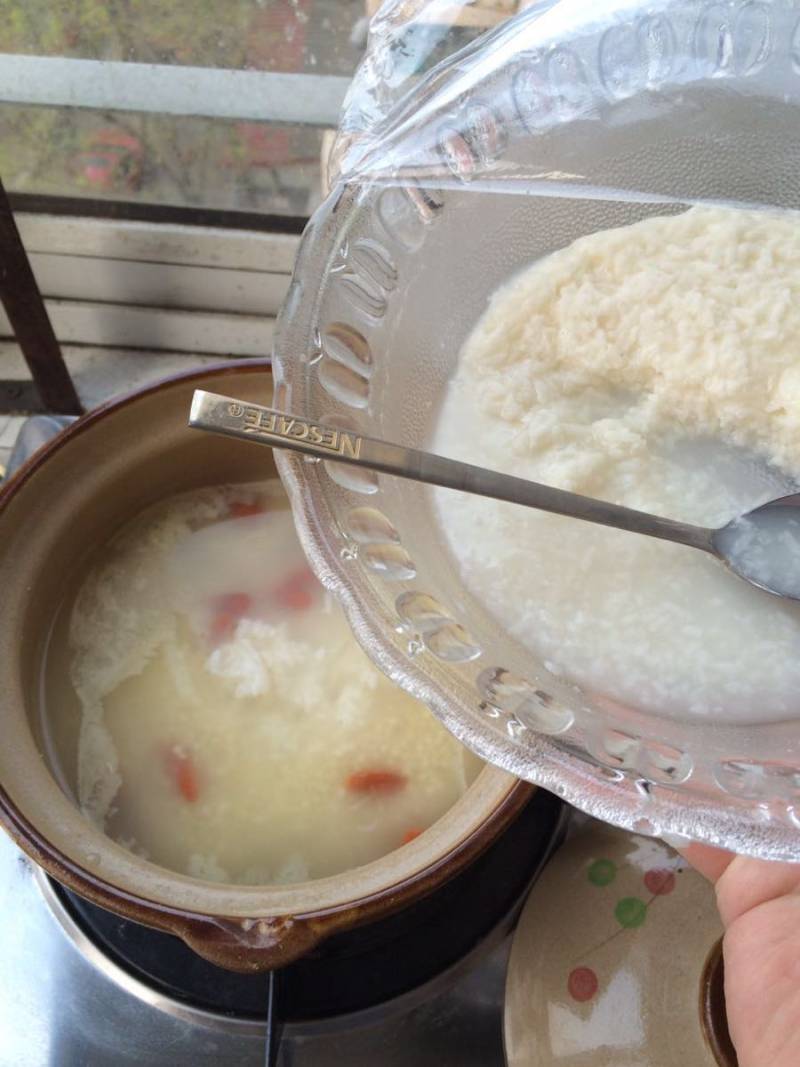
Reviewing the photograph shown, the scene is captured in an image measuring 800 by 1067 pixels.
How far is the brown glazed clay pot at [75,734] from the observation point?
0.70m

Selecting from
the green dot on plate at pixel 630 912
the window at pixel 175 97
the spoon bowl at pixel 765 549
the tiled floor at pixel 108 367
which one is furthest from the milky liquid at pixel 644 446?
the tiled floor at pixel 108 367

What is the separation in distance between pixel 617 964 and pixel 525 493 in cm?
44

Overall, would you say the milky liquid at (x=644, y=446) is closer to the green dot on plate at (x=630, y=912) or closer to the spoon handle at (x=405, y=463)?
the spoon handle at (x=405, y=463)

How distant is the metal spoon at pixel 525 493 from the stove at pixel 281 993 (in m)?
0.32

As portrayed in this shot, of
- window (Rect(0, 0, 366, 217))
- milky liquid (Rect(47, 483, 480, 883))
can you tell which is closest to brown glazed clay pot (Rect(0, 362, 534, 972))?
milky liquid (Rect(47, 483, 480, 883))

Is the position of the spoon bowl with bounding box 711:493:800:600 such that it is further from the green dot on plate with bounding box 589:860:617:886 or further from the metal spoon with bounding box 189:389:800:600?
the green dot on plate with bounding box 589:860:617:886

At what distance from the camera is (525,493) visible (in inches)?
27.2

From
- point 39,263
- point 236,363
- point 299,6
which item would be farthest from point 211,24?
point 236,363

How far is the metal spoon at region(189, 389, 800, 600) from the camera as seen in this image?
645mm

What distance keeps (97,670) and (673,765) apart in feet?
1.94

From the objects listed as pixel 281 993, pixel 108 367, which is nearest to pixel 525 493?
pixel 281 993

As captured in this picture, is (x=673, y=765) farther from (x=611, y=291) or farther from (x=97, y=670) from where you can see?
(x=97, y=670)

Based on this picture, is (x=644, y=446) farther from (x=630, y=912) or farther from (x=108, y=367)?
(x=108, y=367)

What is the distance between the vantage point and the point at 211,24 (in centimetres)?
122
